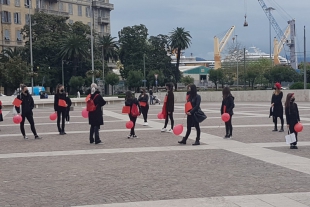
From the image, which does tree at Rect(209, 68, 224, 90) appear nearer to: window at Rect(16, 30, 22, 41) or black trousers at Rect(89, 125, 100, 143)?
window at Rect(16, 30, 22, 41)

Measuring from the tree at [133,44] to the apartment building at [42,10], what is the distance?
8205 millimetres

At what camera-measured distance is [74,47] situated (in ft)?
230

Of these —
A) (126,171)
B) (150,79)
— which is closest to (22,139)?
(126,171)

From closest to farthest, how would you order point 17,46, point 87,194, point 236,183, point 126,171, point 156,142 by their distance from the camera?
point 87,194 → point 236,183 → point 126,171 → point 156,142 → point 17,46

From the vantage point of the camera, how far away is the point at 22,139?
14.9 meters

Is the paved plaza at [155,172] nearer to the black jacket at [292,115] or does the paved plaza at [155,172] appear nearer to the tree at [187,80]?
the black jacket at [292,115]

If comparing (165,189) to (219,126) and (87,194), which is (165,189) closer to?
(87,194)

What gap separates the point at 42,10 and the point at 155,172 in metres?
74.3

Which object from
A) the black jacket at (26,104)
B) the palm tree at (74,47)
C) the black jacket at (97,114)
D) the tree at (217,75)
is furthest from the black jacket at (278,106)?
the tree at (217,75)

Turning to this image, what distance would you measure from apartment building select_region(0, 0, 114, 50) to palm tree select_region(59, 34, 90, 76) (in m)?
6.25

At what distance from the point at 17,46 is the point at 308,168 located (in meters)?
71.6

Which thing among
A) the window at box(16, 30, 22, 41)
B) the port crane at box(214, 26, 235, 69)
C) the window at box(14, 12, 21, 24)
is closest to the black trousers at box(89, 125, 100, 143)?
the window at box(14, 12, 21, 24)

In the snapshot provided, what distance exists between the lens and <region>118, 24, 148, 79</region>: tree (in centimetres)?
8300

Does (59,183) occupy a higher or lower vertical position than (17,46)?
lower
